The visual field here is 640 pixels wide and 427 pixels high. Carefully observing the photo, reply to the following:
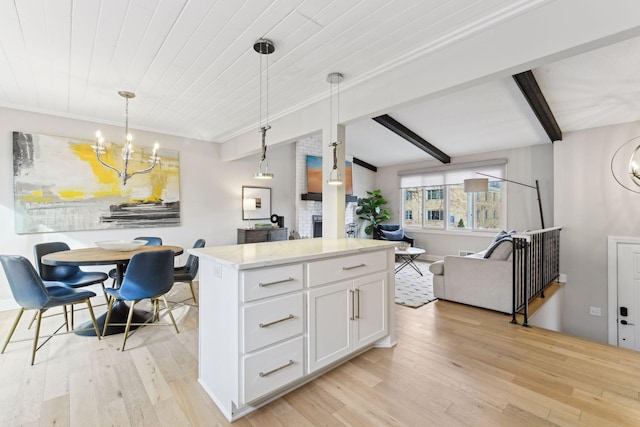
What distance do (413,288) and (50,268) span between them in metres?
4.64

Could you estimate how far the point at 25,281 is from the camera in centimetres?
234

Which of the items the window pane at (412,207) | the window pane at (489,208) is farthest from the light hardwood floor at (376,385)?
the window pane at (412,207)

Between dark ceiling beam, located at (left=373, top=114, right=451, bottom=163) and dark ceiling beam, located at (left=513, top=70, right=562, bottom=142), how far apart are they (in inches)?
72.2

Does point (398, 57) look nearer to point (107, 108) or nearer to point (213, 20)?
point (213, 20)

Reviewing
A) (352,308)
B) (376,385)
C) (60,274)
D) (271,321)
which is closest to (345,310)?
(352,308)

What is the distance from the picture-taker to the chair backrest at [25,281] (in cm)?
231

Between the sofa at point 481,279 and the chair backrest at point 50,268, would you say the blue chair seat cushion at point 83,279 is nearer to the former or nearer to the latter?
the chair backrest at point 50,268

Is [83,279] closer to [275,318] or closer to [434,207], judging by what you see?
[275,318]

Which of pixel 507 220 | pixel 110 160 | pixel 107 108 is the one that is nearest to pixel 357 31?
pixel 107 108

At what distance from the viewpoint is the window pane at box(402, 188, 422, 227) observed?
23.9 feet

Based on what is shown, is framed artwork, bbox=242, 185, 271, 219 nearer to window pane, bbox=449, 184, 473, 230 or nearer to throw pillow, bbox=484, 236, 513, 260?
throw pillow, bbox=484, 236, 513, 260

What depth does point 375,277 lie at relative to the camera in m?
2.41

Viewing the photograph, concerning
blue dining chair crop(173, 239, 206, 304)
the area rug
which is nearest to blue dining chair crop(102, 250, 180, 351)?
blue dining chair crop(173, 239, 206, 304)

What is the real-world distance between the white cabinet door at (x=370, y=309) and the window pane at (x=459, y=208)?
4776 millimetres
